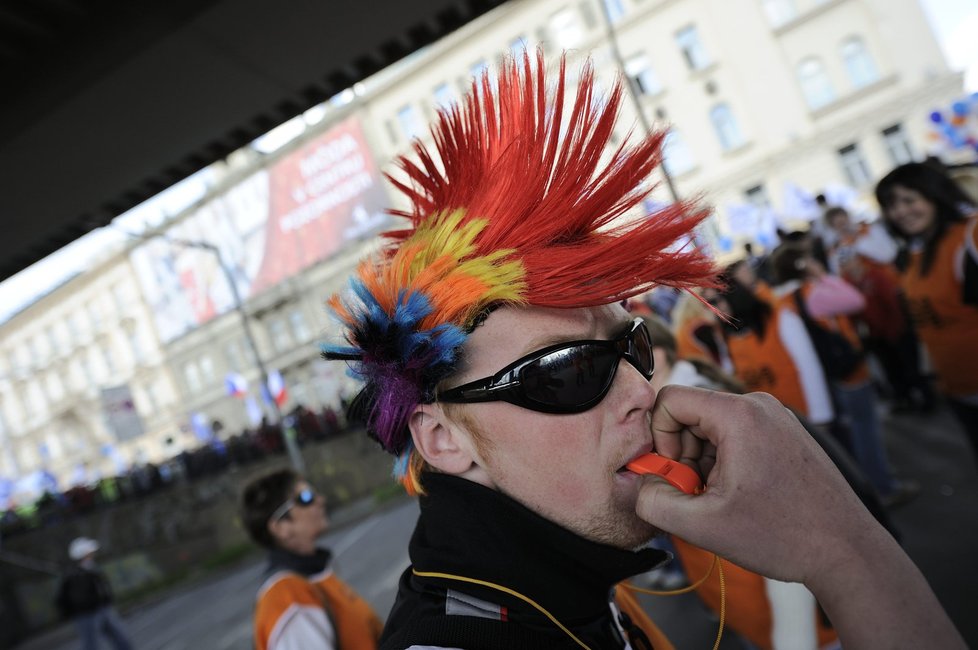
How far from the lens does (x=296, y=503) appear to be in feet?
10.0

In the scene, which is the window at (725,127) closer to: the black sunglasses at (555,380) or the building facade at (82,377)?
the black sunglasses at (555,380)

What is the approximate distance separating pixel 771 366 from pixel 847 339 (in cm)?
77

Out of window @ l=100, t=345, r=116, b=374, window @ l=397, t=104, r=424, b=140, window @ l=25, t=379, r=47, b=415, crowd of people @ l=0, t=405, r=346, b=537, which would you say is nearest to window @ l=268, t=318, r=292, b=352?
window @ l=397, t=104, r=424, b=140

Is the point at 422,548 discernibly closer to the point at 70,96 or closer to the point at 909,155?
the point at 70,96

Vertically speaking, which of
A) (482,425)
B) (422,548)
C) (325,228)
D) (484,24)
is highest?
(484,24)

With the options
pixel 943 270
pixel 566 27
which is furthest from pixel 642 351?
pixel 566 27

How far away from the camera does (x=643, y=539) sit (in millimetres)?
1186

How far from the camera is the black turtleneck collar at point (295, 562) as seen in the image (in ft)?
8.97

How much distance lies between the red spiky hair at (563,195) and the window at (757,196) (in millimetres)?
26281

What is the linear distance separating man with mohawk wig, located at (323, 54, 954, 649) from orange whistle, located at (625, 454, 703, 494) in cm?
3

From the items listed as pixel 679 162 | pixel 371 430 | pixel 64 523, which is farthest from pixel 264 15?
pixel 679 162

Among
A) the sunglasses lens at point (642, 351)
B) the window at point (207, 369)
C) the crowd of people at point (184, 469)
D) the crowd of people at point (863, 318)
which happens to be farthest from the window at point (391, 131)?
the sunglasses lens at point (642, 351)

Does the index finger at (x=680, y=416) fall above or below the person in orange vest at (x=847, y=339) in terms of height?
above

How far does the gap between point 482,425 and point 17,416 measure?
63.1 metres
